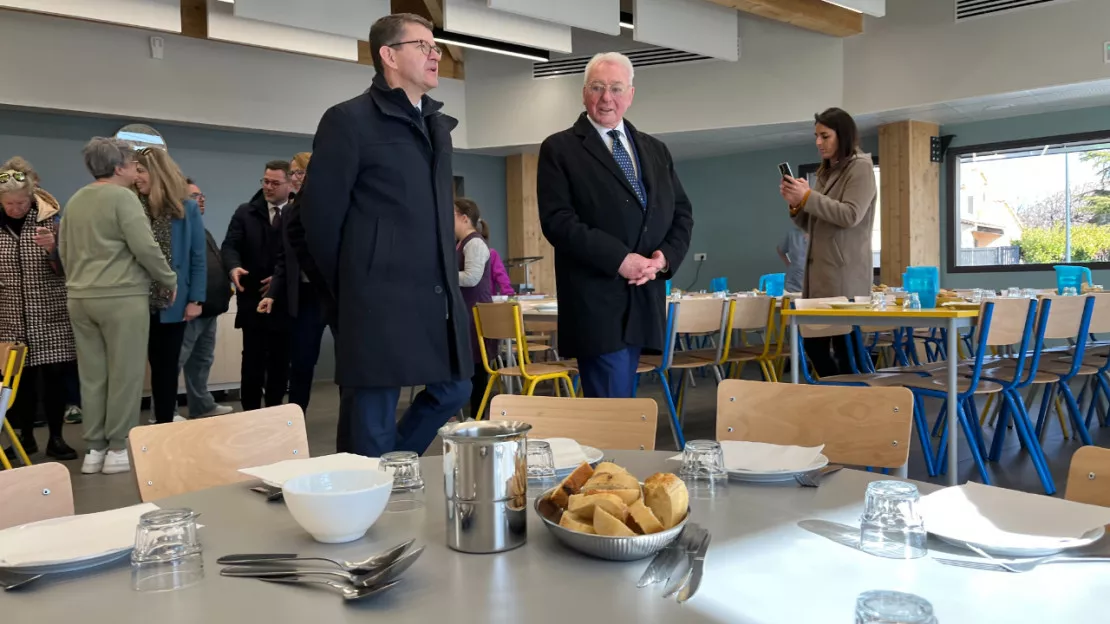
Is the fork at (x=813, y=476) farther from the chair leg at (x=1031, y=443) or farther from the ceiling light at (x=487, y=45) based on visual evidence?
the ceiling light at (x=487, y=45)

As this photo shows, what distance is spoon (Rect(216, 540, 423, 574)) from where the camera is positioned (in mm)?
811

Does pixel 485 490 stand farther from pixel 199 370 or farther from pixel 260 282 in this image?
pixel 199 370

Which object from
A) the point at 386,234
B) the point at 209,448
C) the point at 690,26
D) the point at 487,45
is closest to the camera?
the point at 209,448

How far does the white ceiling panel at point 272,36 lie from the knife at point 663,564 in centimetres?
647

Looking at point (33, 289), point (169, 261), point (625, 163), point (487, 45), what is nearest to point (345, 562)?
point (625, 163)

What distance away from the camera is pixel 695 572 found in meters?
0.81

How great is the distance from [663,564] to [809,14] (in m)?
7.28

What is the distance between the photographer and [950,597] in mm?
750

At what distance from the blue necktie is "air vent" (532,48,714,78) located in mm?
5812

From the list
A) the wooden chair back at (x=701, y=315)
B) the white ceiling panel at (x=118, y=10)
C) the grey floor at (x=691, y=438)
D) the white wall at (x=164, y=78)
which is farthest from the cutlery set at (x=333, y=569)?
the white wall at (x=164, y=78)

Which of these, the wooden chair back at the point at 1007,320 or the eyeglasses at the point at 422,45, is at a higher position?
the eyeglasses at the point at 422,45

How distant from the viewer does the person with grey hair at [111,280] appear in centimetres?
363

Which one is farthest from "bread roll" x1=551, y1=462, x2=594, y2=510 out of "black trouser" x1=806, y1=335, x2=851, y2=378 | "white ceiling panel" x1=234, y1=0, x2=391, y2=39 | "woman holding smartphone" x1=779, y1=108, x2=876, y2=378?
"white ceiling panel" x1=234, y1=0, x2=391, y2=39

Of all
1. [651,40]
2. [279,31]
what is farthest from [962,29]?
[279,31]
